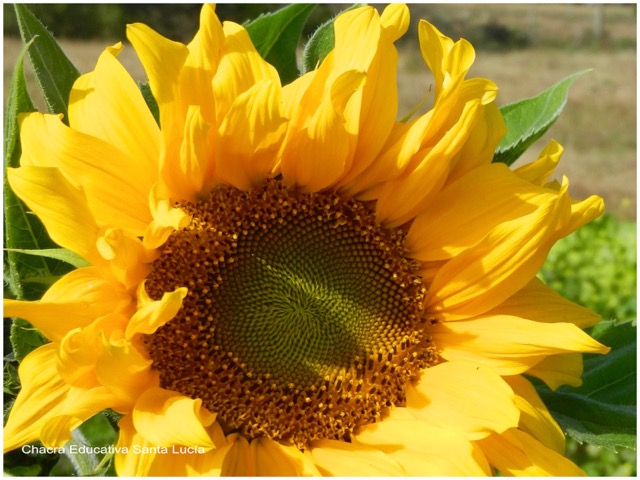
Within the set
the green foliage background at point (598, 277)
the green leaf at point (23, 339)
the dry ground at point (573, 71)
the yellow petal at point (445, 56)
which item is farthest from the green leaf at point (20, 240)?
the dry ground at point (573, 71)

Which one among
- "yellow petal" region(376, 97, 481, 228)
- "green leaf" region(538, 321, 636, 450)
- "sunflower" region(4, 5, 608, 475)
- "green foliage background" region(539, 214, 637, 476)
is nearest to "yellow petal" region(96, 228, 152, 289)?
"sunflower" region(4, 5, 608, 475)

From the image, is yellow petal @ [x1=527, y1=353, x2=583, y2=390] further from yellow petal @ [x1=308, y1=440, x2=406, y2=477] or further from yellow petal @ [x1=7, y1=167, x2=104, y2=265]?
yellow petal @ [x1=7, y1=167, x2=104, y2=265]

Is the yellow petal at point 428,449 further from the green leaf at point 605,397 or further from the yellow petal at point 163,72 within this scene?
the yellow petal at point 163,72

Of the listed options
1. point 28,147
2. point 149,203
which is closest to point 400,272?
point 149,203

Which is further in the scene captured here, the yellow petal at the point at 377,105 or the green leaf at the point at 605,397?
the green leaf at the point at 605,397

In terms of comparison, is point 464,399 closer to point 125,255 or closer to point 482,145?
point 482,145

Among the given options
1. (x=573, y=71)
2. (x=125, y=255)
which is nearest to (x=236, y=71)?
(x=125, y=255)

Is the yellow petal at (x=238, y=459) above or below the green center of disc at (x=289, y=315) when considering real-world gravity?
below
